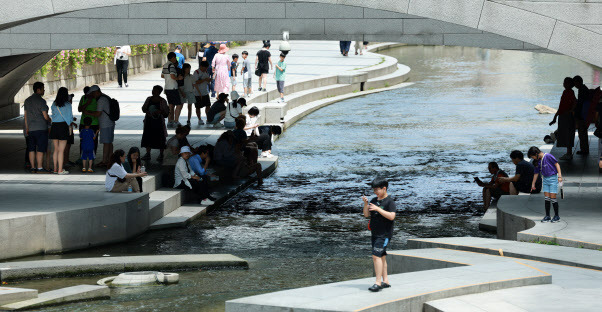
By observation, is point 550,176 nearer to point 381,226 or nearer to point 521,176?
point 521,176

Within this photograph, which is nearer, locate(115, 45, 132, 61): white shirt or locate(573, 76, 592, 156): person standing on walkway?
locate(573, 76, 592, 156): person standing on walkway

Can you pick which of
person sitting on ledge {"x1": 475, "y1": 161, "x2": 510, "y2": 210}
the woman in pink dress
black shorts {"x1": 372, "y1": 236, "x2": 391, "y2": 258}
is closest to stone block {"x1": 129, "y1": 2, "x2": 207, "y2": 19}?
person sitting on ledge {"x1": 475, "y1": 161, "x2": 510, "y2": 210}

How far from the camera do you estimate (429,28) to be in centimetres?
1797

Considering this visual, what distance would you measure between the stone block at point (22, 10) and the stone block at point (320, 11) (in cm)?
589

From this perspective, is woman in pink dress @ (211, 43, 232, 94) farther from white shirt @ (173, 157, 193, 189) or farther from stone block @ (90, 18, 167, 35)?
white shirt @ (173, 157, 193, 189)

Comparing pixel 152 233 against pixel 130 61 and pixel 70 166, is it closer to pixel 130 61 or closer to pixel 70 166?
pixel 70 166

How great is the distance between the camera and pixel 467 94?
123 feet

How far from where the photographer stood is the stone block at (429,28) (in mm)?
17891

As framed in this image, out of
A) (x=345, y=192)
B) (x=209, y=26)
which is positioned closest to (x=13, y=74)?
(x=209, y=26)

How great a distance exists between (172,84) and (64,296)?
12.5 meters

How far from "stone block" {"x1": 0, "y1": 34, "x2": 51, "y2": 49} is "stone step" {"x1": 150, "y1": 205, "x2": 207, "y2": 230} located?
480cm

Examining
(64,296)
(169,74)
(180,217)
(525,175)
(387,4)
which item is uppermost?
(387,4)

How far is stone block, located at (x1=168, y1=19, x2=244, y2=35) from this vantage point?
60.0ft

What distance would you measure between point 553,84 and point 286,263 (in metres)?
30.2
